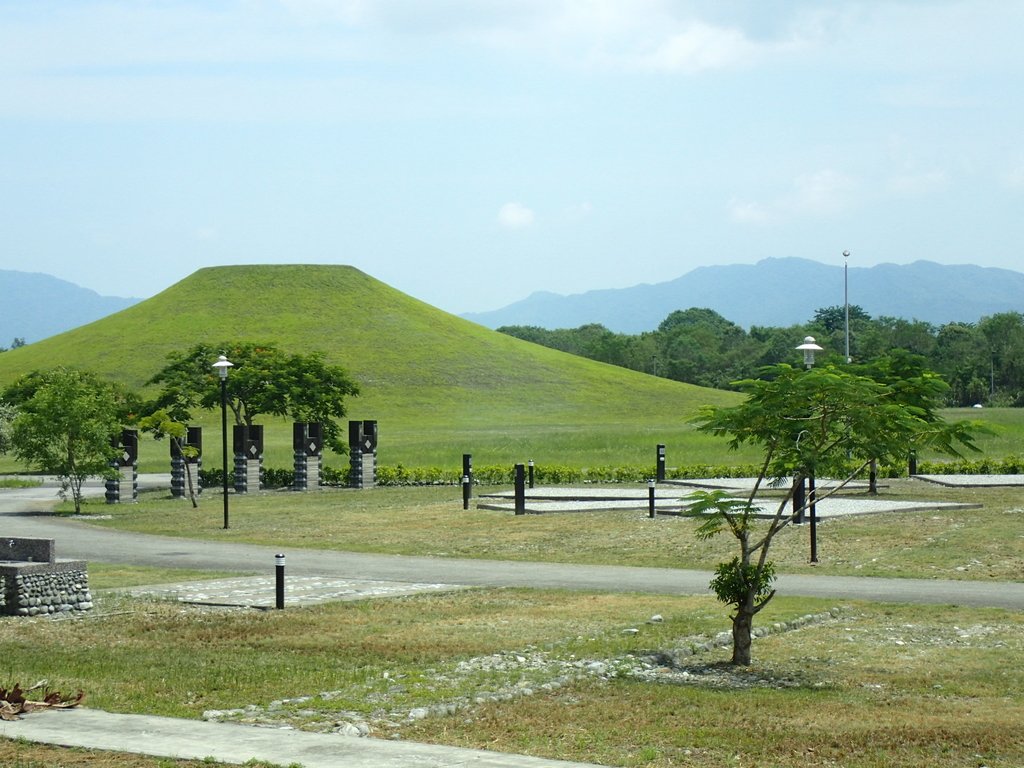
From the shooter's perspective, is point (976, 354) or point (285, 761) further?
point (976, 354)

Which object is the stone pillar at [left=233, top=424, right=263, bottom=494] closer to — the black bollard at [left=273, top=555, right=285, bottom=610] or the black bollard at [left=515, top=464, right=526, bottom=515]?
the black bollard at [left=515, top=464, right=526, bottom=515]

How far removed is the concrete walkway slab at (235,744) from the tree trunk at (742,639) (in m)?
5.86

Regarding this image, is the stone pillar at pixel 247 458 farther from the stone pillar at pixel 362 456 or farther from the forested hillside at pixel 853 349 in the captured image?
the forested hillside at pixel 853 349

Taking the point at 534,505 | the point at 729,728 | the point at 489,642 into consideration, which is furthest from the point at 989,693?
the point at 534,505

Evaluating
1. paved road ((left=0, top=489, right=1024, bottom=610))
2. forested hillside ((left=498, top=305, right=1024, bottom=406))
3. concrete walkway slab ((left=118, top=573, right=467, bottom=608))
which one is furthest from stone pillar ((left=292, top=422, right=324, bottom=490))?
forested hillside ((left=498, top=305, right=1024, bottom=406))

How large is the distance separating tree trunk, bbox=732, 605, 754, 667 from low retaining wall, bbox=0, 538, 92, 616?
1076 cm

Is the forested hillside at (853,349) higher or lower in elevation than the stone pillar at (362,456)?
higher

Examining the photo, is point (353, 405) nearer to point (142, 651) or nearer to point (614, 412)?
point (614, 412)

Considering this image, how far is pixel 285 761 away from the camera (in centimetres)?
1052

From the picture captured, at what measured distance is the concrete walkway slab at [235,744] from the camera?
34.7 feet

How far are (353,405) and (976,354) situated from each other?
75100mm

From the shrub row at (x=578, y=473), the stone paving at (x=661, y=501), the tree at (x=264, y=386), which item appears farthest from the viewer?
the tree at (x=264, y=386)

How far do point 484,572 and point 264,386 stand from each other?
37663mm

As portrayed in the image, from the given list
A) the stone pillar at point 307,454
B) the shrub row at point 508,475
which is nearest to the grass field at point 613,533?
the shrub row at point 508,475
